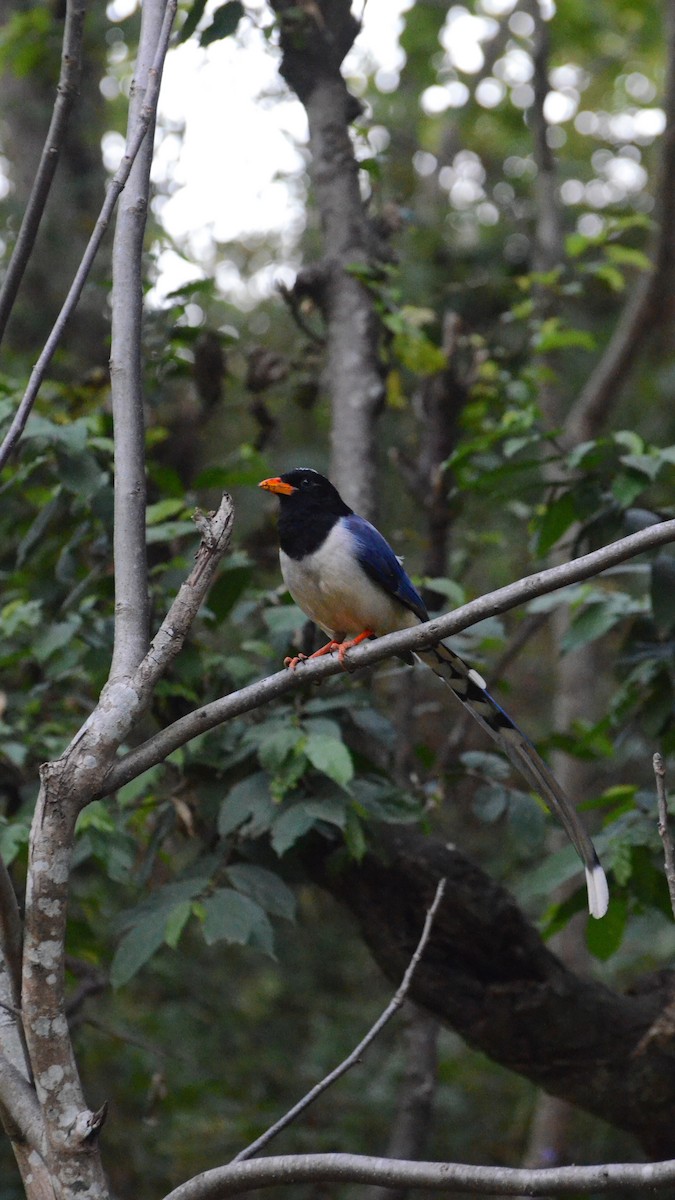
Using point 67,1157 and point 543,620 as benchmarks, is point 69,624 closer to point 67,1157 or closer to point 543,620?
point 67,1157

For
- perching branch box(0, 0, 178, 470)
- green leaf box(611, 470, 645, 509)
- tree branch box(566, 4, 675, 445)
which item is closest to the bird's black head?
green leaf box(611, 470, 645, 509)

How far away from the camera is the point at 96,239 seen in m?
2.46

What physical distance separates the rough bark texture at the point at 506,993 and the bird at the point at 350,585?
0.79 m

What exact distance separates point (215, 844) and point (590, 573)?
2.22 m

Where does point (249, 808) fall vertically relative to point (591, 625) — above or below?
below

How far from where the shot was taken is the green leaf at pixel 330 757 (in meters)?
3.18

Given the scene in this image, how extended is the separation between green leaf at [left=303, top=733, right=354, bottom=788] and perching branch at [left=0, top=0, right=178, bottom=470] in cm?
121

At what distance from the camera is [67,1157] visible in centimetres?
213

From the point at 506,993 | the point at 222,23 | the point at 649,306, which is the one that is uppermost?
the point at 222,23

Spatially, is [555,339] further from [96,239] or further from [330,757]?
[96,239]

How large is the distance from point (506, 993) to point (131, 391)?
8.28 ft

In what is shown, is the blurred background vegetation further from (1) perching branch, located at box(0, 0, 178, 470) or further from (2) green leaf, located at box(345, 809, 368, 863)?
(1) perching branch, located at box(0, 0, 178, 470)

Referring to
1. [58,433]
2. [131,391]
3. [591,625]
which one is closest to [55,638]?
[58,433]

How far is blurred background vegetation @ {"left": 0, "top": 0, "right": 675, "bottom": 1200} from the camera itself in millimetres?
3775
